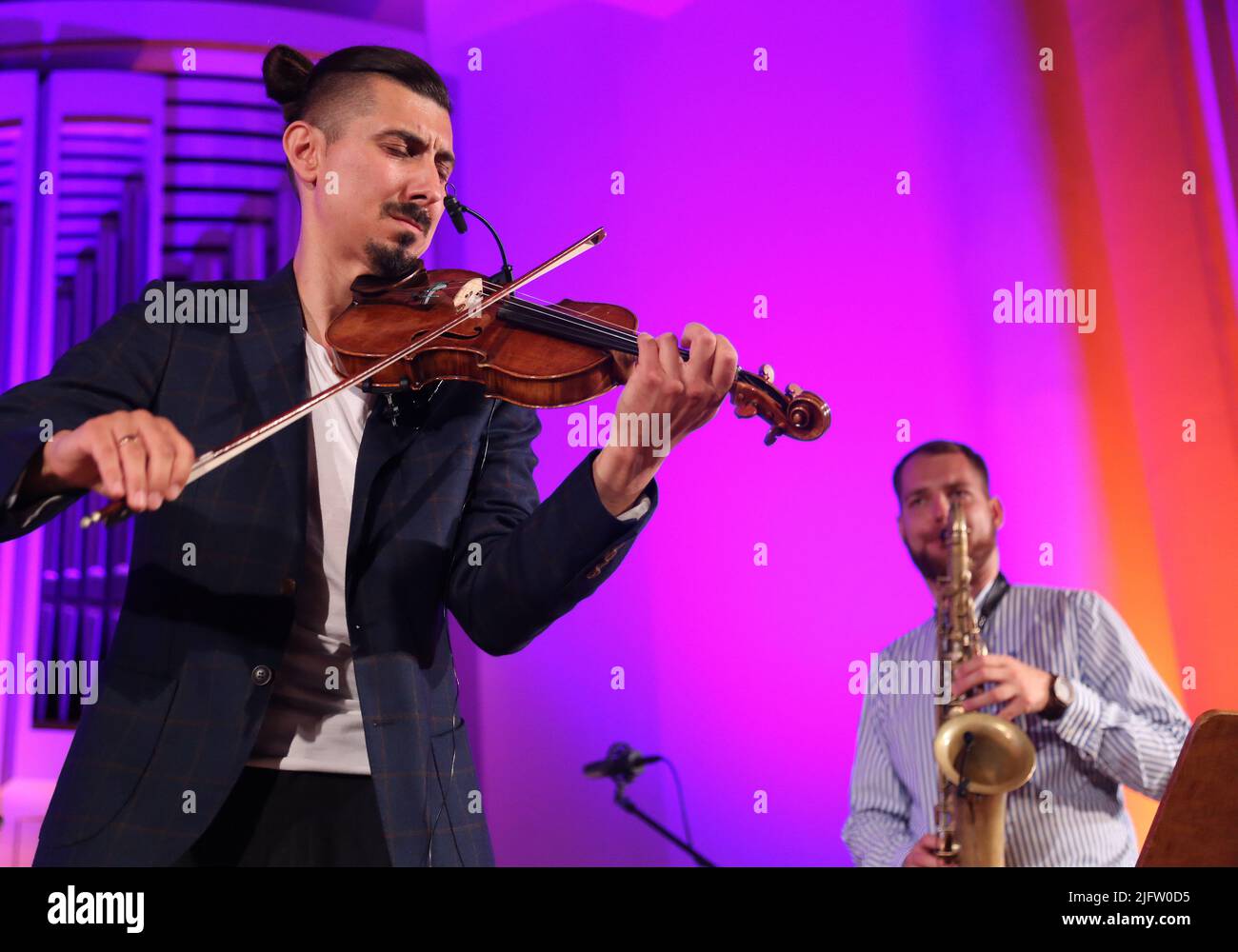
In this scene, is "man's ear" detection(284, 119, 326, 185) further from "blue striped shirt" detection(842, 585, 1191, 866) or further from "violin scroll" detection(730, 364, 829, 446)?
"blue striped shirt" detection(842, 585, 1191, 866)

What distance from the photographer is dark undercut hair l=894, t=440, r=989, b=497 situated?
9.68ft

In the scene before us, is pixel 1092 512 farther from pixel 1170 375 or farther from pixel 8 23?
pixel 8 23

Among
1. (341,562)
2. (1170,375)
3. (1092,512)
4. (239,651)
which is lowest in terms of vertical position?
(239,651)

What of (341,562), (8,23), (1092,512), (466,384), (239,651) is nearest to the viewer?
(239,651)

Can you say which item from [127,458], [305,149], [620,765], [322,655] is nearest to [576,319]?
[305,149]

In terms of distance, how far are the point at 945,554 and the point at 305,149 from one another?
6.04 ft

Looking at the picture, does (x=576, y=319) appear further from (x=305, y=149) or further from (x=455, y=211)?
(x=305, y=149)

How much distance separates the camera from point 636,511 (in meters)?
1.55

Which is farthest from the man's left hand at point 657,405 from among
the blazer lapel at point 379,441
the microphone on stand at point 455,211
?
the microphone on stand at point 455,211

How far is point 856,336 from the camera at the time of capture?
301cm

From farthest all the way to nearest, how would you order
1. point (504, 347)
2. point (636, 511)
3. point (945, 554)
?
point (945, 554) < point (504, 347) < point (636, 511)

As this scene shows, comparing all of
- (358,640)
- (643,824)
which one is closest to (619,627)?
(643,824)

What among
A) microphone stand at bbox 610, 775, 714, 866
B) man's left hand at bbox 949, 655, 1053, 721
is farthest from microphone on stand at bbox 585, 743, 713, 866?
man's left hand at bbox 949, 655, 1053, 721
